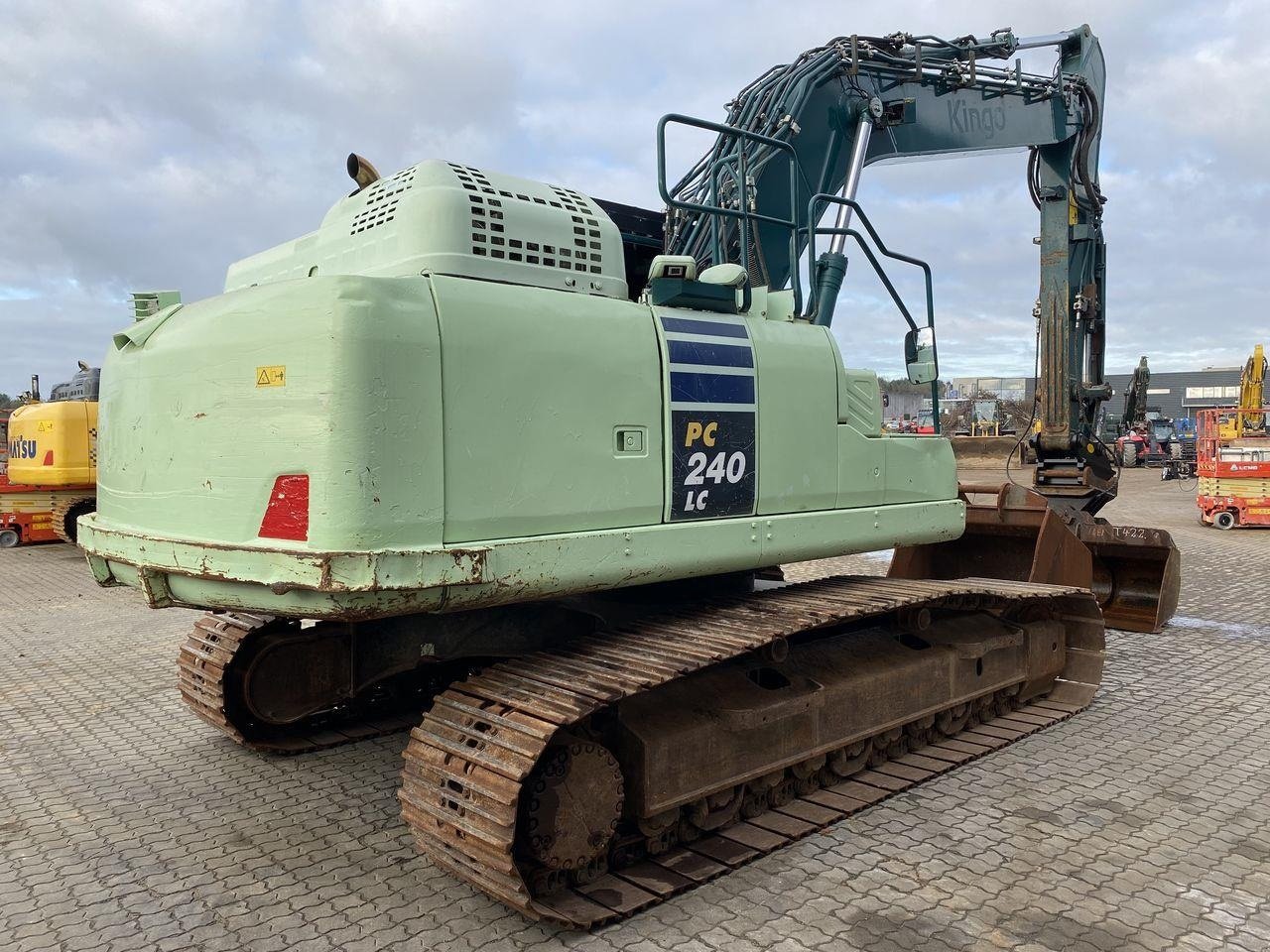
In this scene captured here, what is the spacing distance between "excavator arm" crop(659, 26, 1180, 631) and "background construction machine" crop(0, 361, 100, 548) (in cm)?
978

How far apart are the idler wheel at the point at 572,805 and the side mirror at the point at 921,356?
253 centimetres

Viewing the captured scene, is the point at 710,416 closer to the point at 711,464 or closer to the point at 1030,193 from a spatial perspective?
the point at 711,464

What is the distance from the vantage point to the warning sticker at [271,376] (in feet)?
9.79

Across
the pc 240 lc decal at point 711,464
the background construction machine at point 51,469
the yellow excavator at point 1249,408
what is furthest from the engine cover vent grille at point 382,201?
the yellow excavator at point 1249,408

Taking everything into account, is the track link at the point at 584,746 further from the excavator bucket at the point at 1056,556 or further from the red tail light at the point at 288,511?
the excavator bucket at the point at 1056,556

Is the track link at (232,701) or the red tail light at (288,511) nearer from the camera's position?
the red tail light at (288,511)

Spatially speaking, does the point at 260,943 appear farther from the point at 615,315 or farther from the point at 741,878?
the point at 615,315

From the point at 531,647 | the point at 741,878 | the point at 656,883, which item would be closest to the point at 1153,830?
the point at 741,878

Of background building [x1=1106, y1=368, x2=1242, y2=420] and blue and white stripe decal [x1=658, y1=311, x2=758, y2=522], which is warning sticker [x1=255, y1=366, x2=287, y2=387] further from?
background building [x1=1106, y1=368, x2=1242, y2=420]

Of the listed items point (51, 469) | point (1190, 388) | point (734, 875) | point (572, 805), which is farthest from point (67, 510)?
point (1190, 388)

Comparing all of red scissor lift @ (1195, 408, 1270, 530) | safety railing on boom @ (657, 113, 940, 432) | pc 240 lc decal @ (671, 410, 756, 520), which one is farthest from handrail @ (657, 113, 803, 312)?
red scissor lift @ (1195, 408, 1270, 530)

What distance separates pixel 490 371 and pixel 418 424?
323 millimetres

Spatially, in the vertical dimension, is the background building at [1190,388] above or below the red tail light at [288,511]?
above

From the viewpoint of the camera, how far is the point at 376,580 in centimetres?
281
